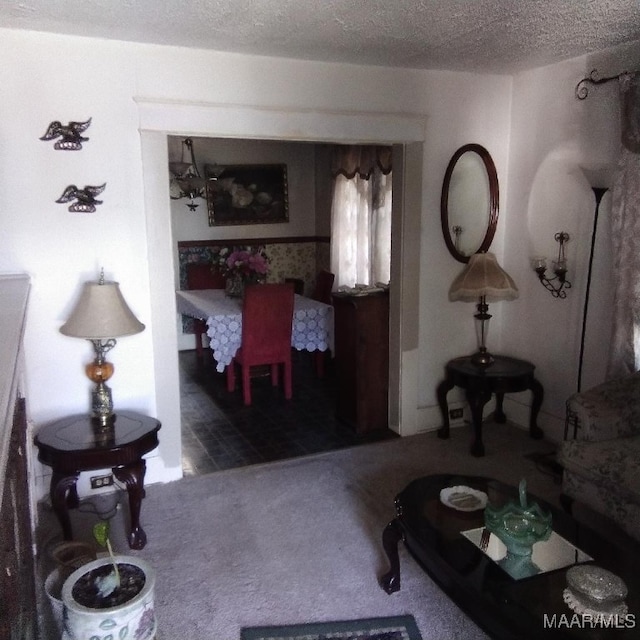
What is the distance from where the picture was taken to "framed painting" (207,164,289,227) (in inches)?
254

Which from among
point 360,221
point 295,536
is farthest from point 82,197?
point 360,221

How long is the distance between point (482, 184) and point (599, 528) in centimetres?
222

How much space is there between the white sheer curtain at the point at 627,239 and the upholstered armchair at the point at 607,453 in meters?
0.32

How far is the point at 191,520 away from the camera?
294 cm

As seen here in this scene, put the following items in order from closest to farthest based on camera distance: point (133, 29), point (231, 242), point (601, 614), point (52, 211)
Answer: point (601, 614), point (133, 29), point (52, 211), point (231, 242)

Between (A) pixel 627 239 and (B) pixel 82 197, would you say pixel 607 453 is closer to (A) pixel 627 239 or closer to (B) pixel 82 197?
(A) pixel 627 239

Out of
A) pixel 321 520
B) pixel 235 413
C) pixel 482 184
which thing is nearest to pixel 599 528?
pixel 321 520

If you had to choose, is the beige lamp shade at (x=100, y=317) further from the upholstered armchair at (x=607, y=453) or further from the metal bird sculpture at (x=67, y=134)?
the upholstered armchair at (x=607, y=453)

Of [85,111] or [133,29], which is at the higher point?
[133,29]

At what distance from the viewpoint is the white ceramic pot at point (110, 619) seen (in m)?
1.63

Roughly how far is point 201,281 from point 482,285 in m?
3.28

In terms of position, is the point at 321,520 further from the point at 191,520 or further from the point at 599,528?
the point at 599,528

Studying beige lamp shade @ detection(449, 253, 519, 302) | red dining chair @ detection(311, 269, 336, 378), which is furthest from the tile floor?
beige lamp shade @ detection(449, 253, 519, 302)

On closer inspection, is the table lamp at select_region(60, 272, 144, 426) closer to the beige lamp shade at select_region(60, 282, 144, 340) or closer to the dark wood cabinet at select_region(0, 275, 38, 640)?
the beige lamp shade at select_region(60, 282, 144, 340)
